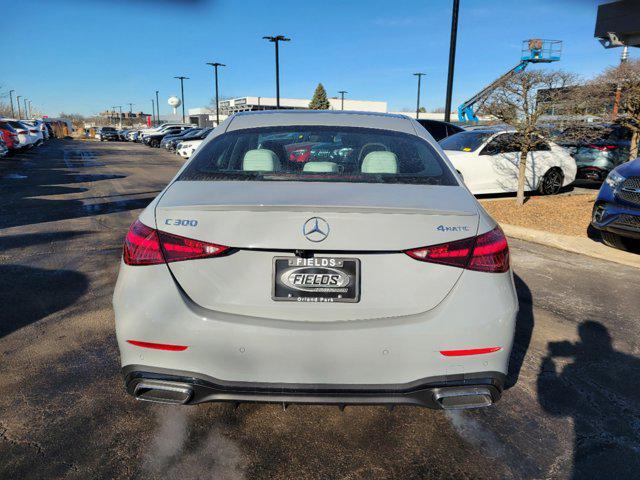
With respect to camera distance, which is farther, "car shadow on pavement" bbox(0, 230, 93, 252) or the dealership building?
the dealership building

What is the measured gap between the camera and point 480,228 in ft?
6.89

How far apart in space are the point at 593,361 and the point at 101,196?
35.4 ft

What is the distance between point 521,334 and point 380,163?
6.45 feet

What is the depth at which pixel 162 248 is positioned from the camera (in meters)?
2.06

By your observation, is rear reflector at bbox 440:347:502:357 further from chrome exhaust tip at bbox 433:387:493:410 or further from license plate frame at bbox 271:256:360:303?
license plate frame at bbox 271:256:360:303

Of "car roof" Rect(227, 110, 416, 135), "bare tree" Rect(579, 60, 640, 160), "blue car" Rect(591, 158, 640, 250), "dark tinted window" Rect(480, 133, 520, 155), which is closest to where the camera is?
"car roof" Rect(227, 110, 416, 135)

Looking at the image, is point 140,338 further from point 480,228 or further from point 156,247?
point 480,228

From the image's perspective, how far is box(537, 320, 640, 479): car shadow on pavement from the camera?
2354 mm

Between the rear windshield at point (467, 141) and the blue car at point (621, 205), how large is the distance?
15.0ft

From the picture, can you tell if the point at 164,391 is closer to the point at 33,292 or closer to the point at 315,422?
the point at 315,422

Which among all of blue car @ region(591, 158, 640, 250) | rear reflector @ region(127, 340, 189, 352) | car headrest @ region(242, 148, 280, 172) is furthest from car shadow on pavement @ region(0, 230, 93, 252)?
blue car @ region(591, 158, 640, 250)

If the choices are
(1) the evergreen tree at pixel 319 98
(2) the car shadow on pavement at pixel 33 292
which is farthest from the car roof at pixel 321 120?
(1) the evergreen tree at pixel 319 98

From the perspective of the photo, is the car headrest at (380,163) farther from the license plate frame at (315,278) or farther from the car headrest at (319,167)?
the license plate frame at (315,278)

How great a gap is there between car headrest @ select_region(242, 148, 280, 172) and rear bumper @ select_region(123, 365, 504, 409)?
48.3 inches
